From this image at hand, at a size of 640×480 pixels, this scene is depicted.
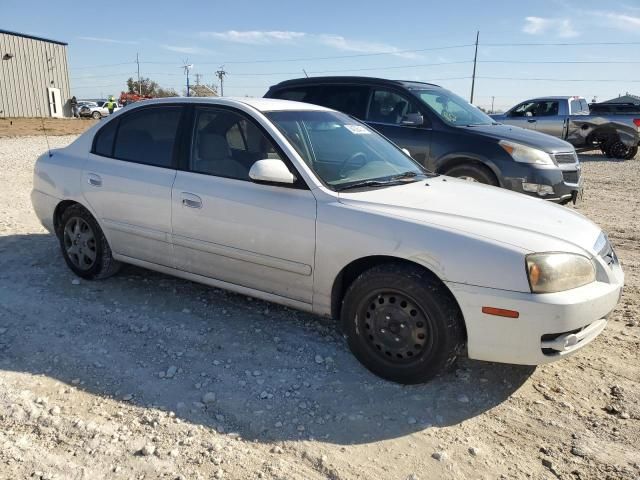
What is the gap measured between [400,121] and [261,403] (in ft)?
17.0

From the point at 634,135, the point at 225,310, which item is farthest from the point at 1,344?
the point at 634,135

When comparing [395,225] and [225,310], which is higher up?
[395,225]

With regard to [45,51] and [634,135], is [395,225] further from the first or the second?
[45,51]

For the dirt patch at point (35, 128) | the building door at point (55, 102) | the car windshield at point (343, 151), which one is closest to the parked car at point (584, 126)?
the car windshield at point (343, 151)

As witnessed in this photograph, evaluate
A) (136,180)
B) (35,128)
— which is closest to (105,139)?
(136,180)

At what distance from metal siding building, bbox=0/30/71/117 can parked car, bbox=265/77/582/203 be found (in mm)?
37363

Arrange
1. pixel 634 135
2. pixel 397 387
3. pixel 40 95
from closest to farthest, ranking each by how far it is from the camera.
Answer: pixel 397 387
pixel 634 135
pixel 40 95

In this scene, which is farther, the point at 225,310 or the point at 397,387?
the point at 225,310

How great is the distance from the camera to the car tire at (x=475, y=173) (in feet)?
21.9

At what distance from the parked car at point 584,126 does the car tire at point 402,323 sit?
46.9 ft

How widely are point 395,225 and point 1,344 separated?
275cm

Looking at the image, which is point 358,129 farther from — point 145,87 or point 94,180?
point 145,87

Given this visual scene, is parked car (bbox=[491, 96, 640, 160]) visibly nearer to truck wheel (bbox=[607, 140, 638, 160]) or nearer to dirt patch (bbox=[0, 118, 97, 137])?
truck wheel (bbox=[607, 140, 638, 160])

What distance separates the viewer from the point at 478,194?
3.75 m
